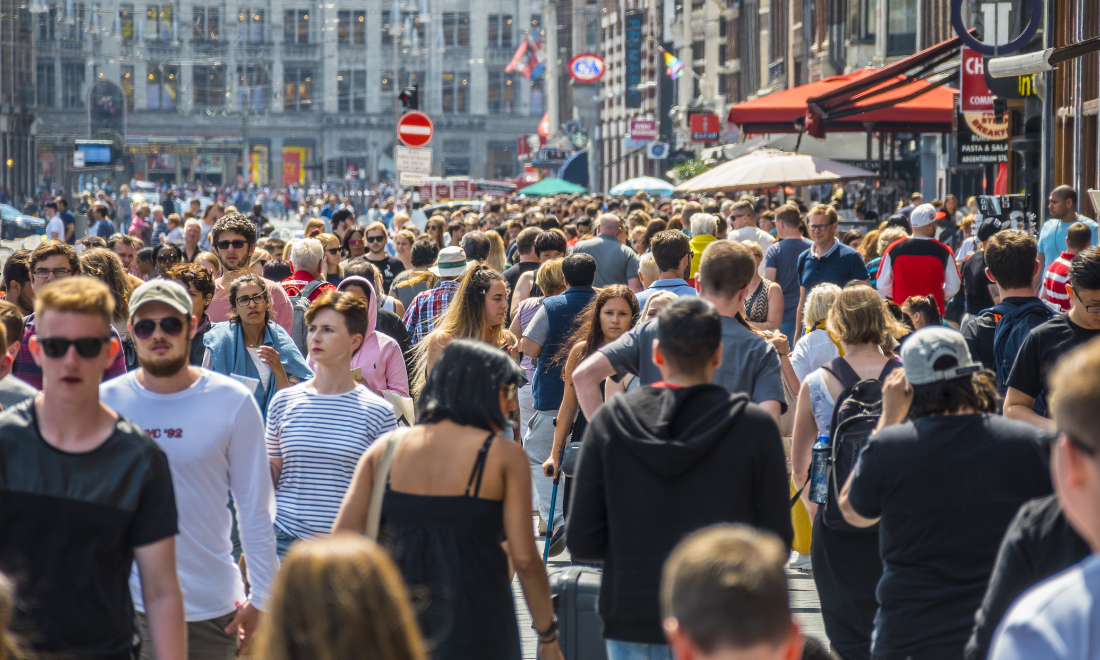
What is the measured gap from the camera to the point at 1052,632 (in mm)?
2100

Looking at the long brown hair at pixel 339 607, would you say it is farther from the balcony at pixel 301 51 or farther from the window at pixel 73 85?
the balcony at pixel 301 51

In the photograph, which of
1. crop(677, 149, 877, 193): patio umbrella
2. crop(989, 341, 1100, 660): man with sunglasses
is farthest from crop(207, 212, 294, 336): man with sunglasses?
crop(677, 149, 877, 193): patio umbrella

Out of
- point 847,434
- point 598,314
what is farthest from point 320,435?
point 598,314

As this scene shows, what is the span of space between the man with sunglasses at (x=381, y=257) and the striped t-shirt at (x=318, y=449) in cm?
761

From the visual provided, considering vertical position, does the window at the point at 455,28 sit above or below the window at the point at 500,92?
above

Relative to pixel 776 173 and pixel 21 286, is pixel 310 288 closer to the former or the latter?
pixel 21 286

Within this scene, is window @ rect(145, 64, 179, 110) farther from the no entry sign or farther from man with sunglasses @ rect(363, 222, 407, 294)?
man with sunglasses @ rect(363, 222, 407, 294)

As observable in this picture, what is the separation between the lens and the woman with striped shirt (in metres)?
4.88

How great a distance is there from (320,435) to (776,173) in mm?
14229

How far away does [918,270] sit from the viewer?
34.8 ft

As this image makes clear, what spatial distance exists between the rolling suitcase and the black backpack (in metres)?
0.90

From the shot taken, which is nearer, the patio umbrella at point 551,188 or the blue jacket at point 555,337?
the blue jacket at point 555,337

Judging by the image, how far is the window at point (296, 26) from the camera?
97.8 metres

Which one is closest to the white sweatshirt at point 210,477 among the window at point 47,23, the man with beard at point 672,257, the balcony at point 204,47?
the man with beard at point 672,257
